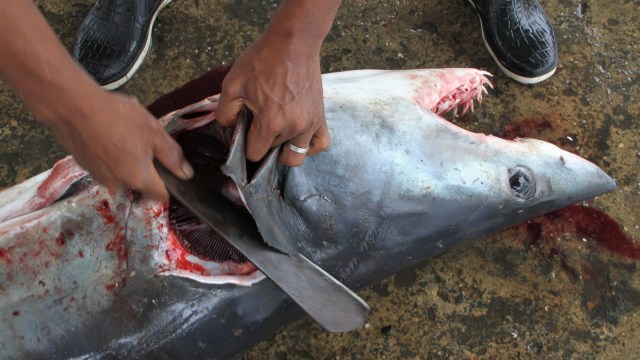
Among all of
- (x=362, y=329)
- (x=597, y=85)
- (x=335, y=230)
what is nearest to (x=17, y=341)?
(x=335, y=230)

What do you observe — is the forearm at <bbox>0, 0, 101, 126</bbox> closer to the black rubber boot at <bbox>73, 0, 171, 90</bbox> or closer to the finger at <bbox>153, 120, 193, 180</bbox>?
the finger at <bbox>153, 120, 193, 180</bbox>

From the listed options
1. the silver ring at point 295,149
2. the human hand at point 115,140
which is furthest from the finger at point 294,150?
the human hand at point 115,140

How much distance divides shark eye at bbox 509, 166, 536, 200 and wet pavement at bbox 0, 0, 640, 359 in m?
0.72

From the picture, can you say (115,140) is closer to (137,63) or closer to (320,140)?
(320,140)

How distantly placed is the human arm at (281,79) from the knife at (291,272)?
0.68 ft

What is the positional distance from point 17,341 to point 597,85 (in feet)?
9.90

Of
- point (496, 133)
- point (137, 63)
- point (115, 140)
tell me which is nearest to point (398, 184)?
point (115, 140)

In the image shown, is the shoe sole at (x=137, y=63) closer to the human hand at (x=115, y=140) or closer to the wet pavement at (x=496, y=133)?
the wet pavement at (x=496, y=133)

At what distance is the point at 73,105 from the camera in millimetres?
1406

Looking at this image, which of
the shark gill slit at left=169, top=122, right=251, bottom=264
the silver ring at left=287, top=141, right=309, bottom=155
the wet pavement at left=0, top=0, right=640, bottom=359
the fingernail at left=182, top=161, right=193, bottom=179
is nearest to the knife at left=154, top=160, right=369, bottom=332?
the fingernail at left=182, top=161, right=193, bottom=179

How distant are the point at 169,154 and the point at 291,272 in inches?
20.1

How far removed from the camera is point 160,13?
3.36 meters

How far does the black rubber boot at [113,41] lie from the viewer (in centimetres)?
314

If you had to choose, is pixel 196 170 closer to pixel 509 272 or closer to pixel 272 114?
pixel 272 114
